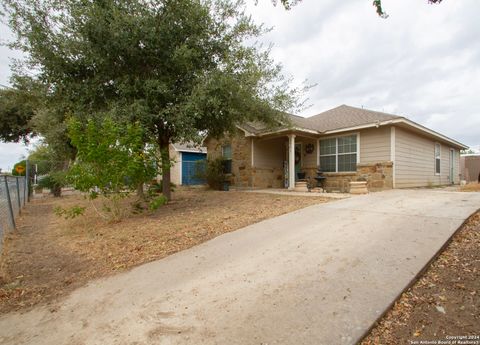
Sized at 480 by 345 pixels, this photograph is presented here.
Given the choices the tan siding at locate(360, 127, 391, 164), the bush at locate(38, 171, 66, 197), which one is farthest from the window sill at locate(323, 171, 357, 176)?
the bush at locate(38, 171, 66, 197)

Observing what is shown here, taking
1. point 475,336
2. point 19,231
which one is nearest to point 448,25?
point 475,336

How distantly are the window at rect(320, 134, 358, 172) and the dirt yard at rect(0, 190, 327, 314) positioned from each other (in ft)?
17.4

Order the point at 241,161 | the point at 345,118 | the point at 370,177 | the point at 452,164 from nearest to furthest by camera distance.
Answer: the point at 370,177 → the point at 345,118 → the point at 241,161 → the point at 452,164

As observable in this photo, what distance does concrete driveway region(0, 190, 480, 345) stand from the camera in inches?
92.0

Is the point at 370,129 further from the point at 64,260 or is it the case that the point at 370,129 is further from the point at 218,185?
the point at 64,260

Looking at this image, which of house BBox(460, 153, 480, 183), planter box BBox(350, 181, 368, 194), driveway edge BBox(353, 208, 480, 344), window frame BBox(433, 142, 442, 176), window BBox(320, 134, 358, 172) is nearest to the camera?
driveway edge BBox(353, 208, 480, 344)

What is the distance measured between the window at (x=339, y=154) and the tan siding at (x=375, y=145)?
0.37 meters

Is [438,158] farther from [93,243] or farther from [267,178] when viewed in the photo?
[93,243]

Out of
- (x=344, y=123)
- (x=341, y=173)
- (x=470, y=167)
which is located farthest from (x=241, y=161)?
(x=470, y=167)

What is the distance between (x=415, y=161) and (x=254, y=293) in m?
12.3

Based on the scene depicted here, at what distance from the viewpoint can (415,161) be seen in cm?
1241

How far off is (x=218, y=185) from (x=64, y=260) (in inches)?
389

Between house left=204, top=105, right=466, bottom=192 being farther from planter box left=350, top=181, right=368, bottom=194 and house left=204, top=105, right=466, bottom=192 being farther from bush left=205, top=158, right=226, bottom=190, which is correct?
planter box left=350, top=181, right=368, bottom=194

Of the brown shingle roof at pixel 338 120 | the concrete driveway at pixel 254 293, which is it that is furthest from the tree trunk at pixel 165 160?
the brown shingle roof at pixel 338 120
